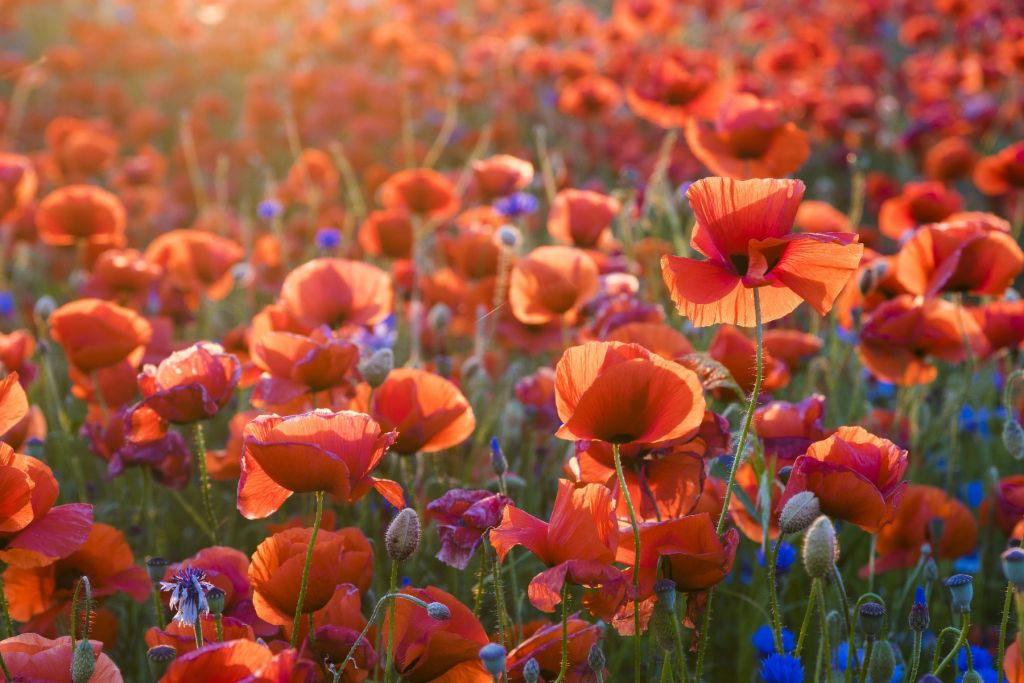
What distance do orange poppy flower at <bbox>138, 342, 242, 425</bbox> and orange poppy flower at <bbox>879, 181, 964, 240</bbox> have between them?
170 centimetres

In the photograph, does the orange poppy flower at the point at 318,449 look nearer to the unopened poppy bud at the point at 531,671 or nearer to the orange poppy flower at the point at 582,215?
the unopened poppy bud at the point at 531,671

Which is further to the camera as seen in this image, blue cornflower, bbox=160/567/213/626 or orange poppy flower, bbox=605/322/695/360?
orange poppy flower, bbox=605/322/695/360

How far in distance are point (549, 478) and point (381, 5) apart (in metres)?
5.93

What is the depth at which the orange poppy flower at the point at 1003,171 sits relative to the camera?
281 cm

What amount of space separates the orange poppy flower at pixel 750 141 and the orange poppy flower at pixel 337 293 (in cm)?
84

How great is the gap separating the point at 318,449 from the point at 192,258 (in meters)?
1.56

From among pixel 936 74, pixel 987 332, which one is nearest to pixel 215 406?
pixel 987 332

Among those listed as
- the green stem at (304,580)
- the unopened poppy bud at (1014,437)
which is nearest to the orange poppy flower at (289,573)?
the green stem at (304,580)

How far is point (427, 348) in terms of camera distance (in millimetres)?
2533

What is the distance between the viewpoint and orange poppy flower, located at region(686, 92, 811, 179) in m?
2.37

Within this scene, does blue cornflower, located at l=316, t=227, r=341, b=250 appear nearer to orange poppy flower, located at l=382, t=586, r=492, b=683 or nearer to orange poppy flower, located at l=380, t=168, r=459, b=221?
orange poppy flower, located at l=380, t=168, r=459, b=221

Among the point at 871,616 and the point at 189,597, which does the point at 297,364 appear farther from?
the point at 871,616

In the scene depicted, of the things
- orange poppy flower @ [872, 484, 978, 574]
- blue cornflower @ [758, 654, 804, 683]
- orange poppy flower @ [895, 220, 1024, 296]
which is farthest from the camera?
orange poppy flower @ [895, 220, 1024, 296]

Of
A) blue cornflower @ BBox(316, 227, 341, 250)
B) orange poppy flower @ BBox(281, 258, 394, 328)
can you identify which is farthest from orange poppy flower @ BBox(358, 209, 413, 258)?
orange poppy flower @ BBox(281, 258, 394, 328)
